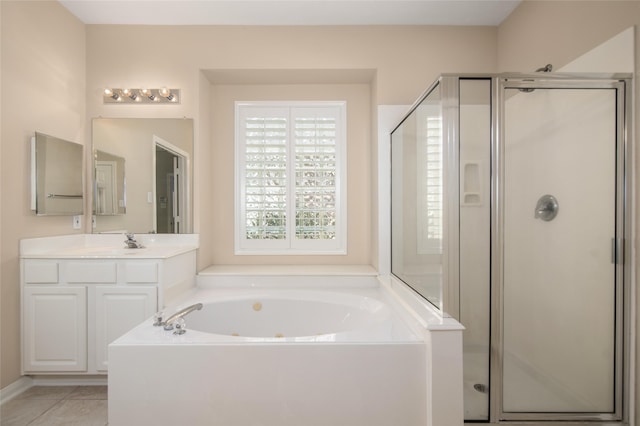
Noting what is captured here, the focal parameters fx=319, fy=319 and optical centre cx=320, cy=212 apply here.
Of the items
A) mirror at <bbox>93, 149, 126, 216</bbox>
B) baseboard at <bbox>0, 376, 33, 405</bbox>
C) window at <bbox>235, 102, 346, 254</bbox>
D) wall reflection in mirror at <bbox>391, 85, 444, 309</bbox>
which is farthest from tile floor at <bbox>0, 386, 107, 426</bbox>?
wall reflection in mirror at <bbox>391, 85, 444, 309</bbox>

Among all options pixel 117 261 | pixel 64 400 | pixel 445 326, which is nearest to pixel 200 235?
pixel 117 261

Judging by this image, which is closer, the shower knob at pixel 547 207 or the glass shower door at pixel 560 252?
the glass shower door at pixel 560 252

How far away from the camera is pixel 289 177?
9.87 ft

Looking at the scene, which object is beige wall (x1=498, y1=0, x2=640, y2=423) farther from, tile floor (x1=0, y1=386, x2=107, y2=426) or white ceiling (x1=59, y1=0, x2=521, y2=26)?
tile floor (x1=0, y1=386, x2=107, y2=426)

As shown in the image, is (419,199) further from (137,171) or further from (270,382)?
(137,171)

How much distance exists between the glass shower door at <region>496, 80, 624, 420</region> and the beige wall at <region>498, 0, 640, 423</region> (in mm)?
125

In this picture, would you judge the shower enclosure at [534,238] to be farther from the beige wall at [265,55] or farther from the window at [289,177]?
the window at [289,177]

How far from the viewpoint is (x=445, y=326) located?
1488mm

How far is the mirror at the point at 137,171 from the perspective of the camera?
266cm

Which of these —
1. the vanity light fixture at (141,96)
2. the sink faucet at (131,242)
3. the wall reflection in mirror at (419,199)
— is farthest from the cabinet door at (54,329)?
the wall reflection in mirror at (419,199)

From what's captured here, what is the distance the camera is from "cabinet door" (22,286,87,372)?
6.92 feet

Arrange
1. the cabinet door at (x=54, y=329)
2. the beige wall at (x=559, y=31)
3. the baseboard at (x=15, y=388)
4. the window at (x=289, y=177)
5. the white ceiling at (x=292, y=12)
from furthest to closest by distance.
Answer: the window at (x=289, y=177), the white ceiling at (x=292, y=12), the cabinet door at (x=54, y=329), the baseboard at (x=15, y=388), the beige wall at (x=559, y=31)

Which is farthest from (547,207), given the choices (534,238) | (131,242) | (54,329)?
(54,329)

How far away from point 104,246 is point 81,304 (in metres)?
0.64
